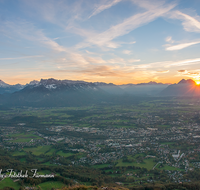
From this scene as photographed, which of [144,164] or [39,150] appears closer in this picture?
[144,164]

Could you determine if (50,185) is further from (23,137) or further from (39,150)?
(23,137)

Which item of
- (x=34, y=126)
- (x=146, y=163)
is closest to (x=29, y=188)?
(x=146, y=163)

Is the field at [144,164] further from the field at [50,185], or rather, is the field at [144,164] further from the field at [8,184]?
the field at [8,184]

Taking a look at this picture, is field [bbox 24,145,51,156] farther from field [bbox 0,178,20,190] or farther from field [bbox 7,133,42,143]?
field [bbox 0,178,20,190]

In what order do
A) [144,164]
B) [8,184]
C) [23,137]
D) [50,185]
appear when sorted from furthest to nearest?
[23,137] < [144,164] < [50,185] < [8,184]

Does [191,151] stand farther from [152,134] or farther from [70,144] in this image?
[70,144]

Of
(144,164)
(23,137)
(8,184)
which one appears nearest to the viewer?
(8,184)

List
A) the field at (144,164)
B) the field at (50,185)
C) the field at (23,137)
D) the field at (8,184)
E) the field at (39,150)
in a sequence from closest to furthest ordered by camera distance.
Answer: the field at (8,184) → the field at (50,185) → the field at (144,164) → the field at (39,150) → the field at (23,137)

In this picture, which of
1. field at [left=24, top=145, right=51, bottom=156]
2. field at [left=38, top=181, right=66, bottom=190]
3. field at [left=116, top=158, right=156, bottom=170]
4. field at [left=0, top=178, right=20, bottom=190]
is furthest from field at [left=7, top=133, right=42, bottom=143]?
field at [left=116, top=158, right=156, bottom=170]

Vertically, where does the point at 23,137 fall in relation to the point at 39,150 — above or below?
below

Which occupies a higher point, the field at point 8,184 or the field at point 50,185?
the field at point 8,184

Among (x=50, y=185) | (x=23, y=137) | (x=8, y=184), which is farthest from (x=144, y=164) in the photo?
(x=23, y=137)

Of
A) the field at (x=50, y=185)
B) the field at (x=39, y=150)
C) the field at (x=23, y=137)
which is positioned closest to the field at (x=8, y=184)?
the field at (x=50, y=185)
